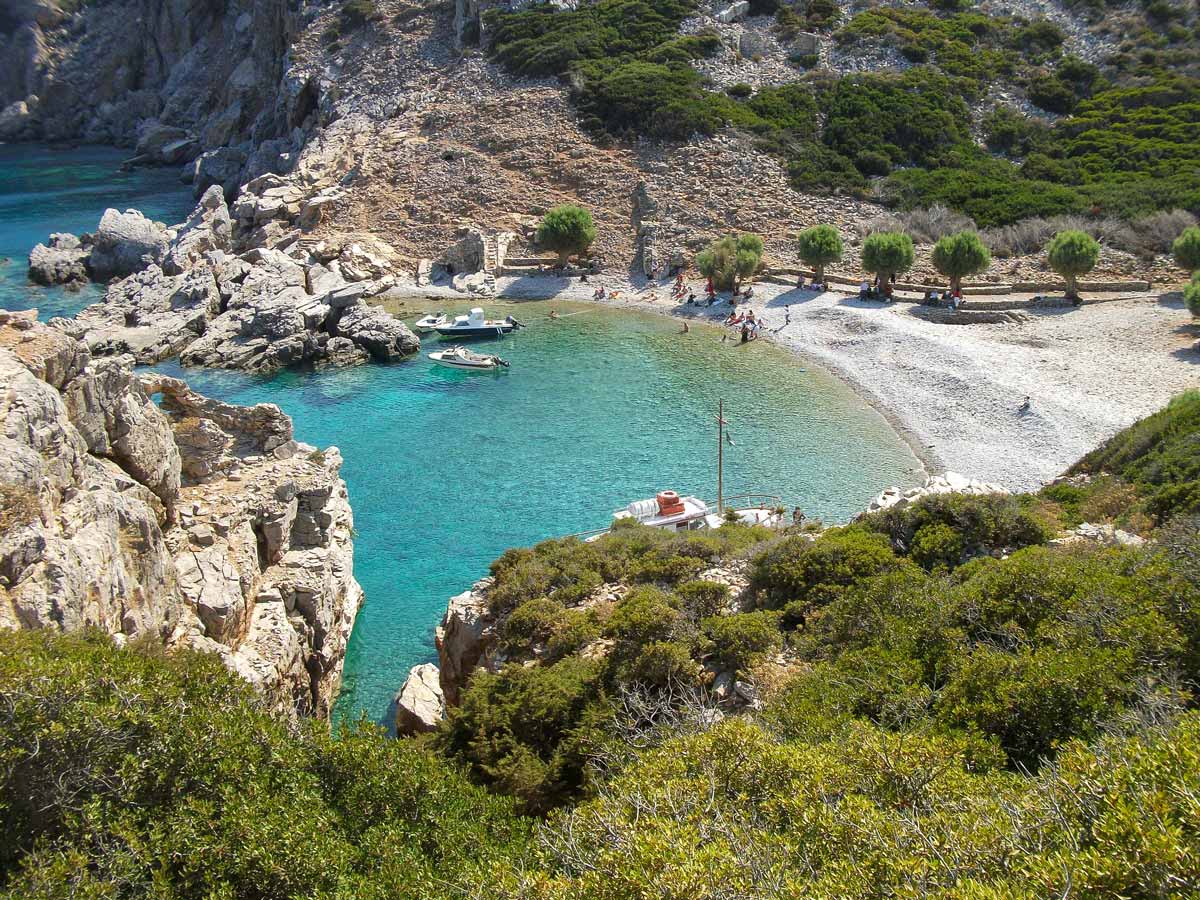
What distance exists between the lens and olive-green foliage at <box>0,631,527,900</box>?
814 centimetres

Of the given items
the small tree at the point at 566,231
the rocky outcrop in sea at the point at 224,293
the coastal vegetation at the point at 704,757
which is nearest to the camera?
the coastal vegetation at the point at 704,757

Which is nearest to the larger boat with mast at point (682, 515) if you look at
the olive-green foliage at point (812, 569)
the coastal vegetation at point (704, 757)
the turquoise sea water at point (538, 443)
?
the turquoise sea water at point (538, 443)

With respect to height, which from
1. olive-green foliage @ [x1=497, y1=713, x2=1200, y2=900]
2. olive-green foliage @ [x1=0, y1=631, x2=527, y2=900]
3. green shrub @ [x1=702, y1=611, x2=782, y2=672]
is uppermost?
olive-green foliage @ [x1=497, y1=713, x2=1200, y2=900]

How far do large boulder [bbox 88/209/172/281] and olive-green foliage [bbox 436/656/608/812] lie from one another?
2058 inches

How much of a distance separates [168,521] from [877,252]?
36.8 metres

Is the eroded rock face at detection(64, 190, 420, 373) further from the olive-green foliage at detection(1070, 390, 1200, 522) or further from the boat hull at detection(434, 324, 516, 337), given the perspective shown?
the olive-green foliage at detection(1070, 390, 1200, 522)

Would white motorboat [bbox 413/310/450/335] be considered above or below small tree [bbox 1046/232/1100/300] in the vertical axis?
below

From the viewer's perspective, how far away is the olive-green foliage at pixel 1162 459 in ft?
57.8

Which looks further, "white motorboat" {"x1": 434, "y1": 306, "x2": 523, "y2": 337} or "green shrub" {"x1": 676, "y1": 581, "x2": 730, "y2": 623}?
"white motorboat" {"x1": 434, "y1": 306, "x2": 523, "y2": 337}

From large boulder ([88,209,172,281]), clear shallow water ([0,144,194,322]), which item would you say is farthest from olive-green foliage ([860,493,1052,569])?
large boulder ([88,209,172,281])

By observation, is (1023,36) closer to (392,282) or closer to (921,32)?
(921,32)

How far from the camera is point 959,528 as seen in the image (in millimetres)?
18016

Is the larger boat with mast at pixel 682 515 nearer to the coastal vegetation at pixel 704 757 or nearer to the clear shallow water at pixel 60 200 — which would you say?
the coastal vegetation at pixel 704 757

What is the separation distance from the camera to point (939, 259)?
43.2m
